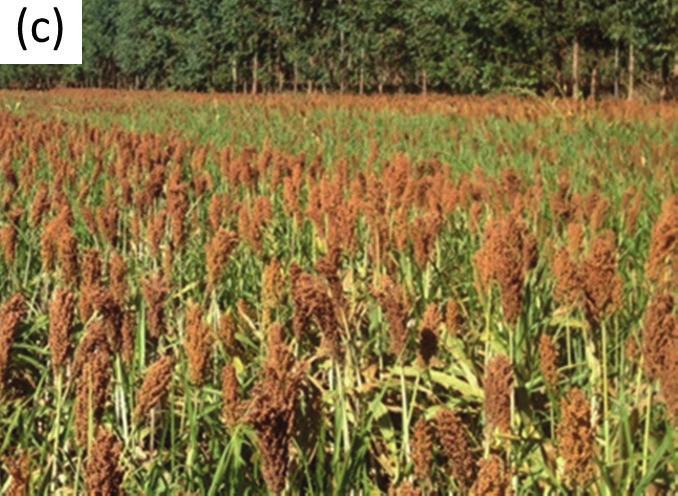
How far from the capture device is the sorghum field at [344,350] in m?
1.15

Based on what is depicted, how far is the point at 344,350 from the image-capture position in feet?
6.51

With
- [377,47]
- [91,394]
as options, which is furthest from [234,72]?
[91,394]

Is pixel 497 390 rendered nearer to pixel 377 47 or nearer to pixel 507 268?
pixel 507 268

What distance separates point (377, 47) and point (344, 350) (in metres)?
40.6

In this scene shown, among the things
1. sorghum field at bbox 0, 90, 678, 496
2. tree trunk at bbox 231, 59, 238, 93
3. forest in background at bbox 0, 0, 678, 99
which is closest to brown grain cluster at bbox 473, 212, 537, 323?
sorghum field at bbox 0, 90, 678, 496

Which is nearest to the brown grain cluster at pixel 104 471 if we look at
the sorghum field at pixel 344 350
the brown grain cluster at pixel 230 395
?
the sorghum field at pixel 344 350

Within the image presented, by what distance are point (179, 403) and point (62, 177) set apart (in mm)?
2197

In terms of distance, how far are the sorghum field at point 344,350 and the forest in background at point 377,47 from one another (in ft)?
53.3

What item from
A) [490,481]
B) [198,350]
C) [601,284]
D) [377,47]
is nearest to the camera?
[490,481]

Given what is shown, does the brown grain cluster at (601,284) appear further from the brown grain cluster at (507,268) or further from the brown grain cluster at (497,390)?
the brown grain cluster at (497,390)

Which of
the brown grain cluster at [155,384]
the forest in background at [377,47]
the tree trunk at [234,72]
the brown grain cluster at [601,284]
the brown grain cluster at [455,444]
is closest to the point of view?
the brown grain cluster at [455,444]

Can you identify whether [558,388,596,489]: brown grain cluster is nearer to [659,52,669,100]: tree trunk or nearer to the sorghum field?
the sorghum field

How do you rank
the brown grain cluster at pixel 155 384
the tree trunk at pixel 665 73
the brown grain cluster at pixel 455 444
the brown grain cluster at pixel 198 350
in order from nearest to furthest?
the brown grain cluster at pixel 455 444 < the brown grain cluster at pixel 155 384 < the brown grain cluster at pixel 198 350 < the tree trunk at pixel 665 73

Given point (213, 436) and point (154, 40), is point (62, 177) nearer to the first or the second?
point (213, 436)
